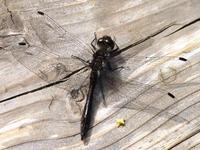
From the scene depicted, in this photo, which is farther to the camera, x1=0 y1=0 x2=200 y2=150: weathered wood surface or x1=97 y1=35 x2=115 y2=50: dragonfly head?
x1=97 y1=35 x2=115 y2=50: dragonfly head

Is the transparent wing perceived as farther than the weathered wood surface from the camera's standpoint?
Yes

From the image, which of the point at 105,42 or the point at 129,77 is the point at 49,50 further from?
the point at 129,77

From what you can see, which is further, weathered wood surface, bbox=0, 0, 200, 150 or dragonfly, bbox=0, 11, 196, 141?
dragonfly, bbox=0, 11, 196, 141

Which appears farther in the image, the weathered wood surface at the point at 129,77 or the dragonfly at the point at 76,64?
the dragonfly at the point at 76,64

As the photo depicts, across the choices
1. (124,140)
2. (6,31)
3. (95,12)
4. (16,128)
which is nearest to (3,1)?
(6,31)

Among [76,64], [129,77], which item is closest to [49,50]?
[76,64]
